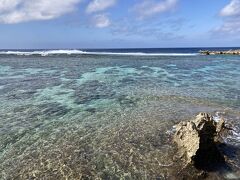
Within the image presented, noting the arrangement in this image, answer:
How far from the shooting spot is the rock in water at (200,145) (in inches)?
400

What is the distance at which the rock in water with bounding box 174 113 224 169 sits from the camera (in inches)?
400

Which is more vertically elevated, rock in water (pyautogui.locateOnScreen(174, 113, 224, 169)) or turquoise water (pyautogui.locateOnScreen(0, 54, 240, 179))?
rock in water (pyautogui.locateOnScreen(174, 113, 224, 169))

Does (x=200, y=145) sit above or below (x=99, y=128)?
above

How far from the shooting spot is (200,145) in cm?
1032

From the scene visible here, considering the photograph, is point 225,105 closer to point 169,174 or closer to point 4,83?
point 169,174

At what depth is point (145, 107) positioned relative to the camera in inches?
709

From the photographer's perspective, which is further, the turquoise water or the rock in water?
the rock in water

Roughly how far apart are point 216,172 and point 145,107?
8.66 m

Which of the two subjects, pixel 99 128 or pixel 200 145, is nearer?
pixel 200 145

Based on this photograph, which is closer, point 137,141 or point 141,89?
point 137,141

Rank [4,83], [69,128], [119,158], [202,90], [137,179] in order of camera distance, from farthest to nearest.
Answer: [4,83] → [202,90] → [69,128] → [119,158] → [137,179]

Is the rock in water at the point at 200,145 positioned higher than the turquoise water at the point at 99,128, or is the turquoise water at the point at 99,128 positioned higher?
the rock in water at the point at 200,145

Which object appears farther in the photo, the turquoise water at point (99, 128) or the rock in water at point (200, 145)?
the rock in water at point (200, 145)

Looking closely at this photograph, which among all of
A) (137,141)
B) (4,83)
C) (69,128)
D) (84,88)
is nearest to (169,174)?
(137,141)
